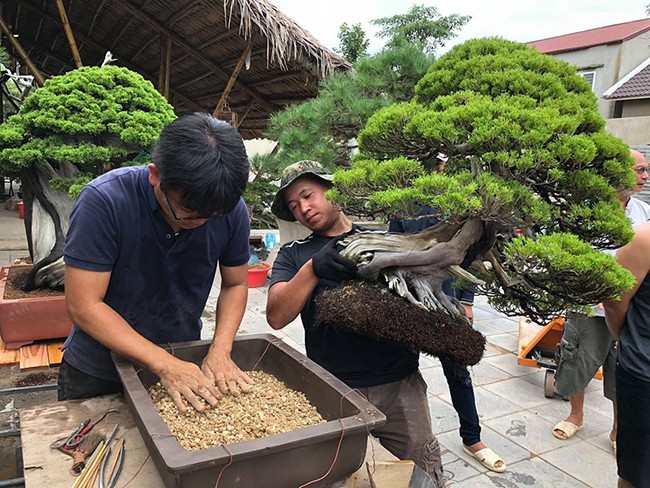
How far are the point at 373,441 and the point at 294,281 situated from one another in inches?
20.0

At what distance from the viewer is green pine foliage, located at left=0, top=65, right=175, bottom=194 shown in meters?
2.90

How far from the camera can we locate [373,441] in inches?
51.0

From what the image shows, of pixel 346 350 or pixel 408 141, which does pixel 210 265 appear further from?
pixel 408 141

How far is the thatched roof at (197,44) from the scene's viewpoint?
16.2 feet

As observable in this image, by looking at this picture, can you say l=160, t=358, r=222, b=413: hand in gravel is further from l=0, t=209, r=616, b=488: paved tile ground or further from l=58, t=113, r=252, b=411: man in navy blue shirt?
l=0, t=209, r=616, b=488: paved tile ground

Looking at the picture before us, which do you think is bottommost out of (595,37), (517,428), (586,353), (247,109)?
(517,428)

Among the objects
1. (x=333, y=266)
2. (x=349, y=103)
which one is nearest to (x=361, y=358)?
(x=333, y=266)

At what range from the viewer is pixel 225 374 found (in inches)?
51.3

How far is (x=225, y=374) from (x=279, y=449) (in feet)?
1.40

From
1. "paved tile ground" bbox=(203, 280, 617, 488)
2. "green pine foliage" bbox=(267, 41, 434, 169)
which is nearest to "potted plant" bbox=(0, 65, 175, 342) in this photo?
"green pine foliage" bbox=(267, 41, 434, 169)

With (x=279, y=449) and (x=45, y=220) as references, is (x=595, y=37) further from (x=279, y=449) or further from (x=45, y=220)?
(x=279, y=449)

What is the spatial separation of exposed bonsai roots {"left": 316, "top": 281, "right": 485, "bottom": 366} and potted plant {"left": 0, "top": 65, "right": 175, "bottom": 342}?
2.19 meters

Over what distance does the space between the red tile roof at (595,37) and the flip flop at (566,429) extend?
12.4 m

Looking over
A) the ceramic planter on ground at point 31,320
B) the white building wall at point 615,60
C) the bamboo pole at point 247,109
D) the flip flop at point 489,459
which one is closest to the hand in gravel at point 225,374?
the flip flop at point 489,459
